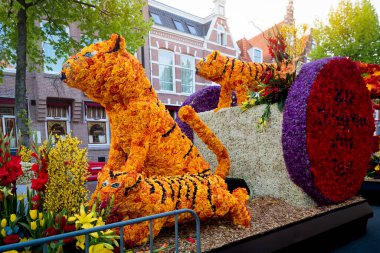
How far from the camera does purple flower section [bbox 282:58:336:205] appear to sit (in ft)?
10.8

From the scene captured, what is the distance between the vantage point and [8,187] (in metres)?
1.99

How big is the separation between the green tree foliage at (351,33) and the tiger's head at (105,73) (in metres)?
13.7

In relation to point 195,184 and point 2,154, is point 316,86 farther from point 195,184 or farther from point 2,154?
point 2,154

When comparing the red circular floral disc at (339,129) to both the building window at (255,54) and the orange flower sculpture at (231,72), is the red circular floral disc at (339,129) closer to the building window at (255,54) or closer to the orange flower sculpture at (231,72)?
the orange flower sculpture at (231,72)

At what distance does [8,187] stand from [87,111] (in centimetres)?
1101

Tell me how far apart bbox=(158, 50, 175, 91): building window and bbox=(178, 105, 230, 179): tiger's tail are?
11.9 meters

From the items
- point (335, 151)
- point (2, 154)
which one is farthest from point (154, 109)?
point (335, 151)

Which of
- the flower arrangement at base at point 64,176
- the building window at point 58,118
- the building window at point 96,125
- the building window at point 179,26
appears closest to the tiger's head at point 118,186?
the flower arrangement at base at point 64,176

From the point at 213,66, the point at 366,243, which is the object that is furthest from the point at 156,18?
the point at 366,243

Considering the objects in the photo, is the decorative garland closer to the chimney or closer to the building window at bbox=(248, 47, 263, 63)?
the chimney

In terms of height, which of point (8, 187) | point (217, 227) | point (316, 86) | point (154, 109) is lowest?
point (217, 227)

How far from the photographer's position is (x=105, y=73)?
2.54 m

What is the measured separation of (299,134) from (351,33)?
13.0 meters

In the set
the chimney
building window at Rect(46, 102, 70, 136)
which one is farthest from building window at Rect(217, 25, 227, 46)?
building window at Rect(46, 102, 70, 136)
